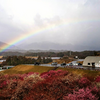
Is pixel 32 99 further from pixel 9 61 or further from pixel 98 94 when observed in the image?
pixel 9 61

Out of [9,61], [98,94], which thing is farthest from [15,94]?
[9,61]

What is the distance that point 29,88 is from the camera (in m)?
17.2

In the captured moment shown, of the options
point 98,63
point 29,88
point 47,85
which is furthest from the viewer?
point 98,63

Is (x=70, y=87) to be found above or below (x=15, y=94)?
above

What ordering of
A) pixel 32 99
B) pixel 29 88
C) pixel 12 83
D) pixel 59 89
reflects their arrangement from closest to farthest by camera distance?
pixel 32 99 < pixel 59 89 < pixel 29 88 < pixel 12 83

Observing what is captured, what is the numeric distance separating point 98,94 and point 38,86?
27.1ft

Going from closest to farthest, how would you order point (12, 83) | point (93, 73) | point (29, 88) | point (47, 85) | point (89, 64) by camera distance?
point (47, 85) < point (29, 88) < point (12, 83) < point (93, 73) < point (89, 64)

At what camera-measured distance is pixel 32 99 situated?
12.9m

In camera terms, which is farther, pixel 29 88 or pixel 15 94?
pixel 29 88

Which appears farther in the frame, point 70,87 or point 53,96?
point 70,87

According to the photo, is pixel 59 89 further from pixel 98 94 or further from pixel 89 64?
pixel 89 64

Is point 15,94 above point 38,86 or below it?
below

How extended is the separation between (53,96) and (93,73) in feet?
69.9

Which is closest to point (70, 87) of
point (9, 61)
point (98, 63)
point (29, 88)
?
point (29, 88)
